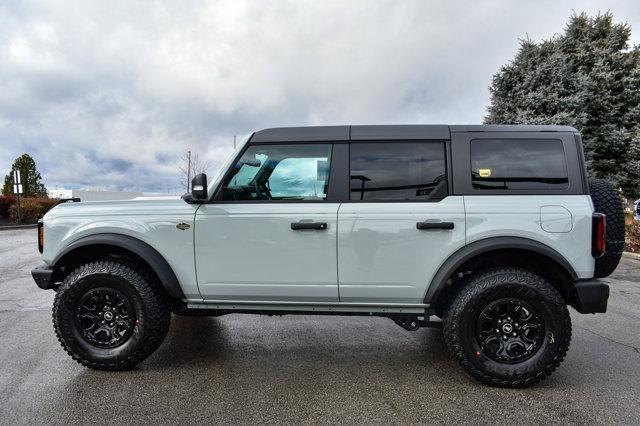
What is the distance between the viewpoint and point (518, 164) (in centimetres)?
312

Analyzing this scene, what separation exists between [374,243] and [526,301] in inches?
46.9

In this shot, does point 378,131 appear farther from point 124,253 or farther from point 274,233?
point 124,253

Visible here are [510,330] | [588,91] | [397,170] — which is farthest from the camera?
[588,91]

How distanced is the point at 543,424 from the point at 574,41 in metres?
20.9

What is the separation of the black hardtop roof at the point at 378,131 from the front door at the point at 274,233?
83 millimetres

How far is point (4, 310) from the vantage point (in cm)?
511

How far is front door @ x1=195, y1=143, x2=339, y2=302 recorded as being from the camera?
313cm

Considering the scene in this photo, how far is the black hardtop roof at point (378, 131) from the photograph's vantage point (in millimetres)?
3184

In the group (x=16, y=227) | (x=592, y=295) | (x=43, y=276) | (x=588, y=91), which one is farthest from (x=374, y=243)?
(x=16, y=227)

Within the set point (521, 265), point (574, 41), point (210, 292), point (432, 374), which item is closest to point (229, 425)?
point (210, 292)

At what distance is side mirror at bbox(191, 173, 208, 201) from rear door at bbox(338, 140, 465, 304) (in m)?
1.08

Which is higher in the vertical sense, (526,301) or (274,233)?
(274,233)

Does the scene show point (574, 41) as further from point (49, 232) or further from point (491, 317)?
point (49, 232)

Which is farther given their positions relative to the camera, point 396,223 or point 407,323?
point 407,323
